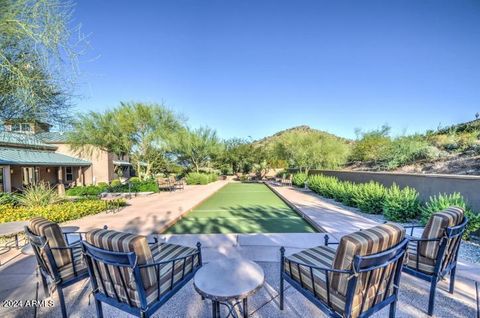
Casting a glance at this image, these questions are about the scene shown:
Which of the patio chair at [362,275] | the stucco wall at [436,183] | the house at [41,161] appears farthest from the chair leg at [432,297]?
the house at [41,161]

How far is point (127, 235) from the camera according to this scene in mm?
1770

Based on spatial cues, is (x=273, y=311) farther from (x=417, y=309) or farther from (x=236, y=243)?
(x=236, y=243)

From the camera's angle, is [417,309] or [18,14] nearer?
[417,309]

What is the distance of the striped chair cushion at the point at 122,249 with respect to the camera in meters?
1.70

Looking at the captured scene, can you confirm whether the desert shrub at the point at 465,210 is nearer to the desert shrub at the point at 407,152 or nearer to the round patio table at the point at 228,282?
the round patio table at the point at 228,282

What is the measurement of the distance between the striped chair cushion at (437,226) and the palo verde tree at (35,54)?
6.61 meters

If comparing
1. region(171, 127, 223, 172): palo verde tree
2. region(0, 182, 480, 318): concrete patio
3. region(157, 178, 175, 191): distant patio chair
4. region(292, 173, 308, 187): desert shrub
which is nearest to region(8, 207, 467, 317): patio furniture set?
region(0, 182, 480, 318): concrete patio

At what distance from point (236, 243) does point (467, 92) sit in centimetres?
2226

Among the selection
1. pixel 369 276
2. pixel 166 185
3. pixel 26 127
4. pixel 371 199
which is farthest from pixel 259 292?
pixel 166 185

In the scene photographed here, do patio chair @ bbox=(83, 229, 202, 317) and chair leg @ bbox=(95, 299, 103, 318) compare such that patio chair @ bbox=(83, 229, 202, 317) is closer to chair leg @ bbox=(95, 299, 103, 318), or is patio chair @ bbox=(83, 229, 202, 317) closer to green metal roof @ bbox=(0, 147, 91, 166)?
chair leg @ bbox=(95, 299, 103, 318)

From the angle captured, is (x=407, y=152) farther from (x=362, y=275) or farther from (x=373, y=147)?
(x=362, y=275)

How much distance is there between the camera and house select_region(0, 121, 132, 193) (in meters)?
5.75

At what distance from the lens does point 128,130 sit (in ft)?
47.8

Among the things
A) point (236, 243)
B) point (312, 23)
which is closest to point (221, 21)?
point (312, 23)
